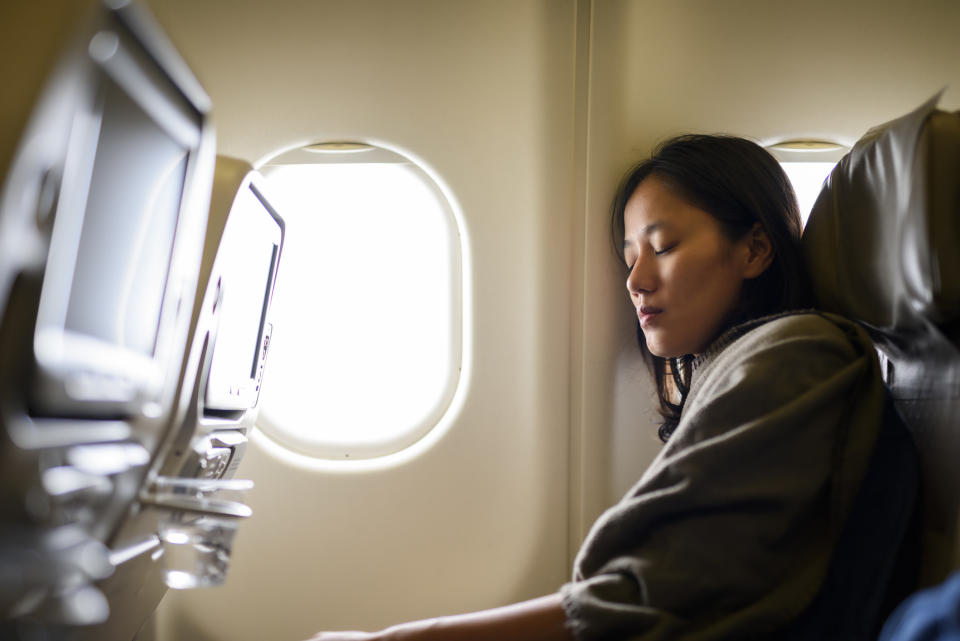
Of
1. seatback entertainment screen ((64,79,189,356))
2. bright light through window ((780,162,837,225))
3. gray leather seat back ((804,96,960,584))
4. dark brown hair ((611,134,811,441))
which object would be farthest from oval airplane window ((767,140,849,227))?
seatback entertainment screen ((64,79,189,356))

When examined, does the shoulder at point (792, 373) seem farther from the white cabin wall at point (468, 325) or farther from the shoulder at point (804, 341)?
the white cabin wall at point (468, 325)

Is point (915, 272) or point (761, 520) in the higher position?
point (915, 272)

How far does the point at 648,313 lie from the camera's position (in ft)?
4.84

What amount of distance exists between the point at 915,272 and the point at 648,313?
63 centimetres

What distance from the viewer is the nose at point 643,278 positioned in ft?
4.76

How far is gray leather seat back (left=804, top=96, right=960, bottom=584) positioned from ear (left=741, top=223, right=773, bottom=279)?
221 mm

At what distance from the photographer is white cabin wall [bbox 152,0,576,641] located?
5.60 ft

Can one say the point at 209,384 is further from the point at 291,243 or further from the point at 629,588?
the point at 291,243

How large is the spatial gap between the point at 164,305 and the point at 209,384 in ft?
0.68

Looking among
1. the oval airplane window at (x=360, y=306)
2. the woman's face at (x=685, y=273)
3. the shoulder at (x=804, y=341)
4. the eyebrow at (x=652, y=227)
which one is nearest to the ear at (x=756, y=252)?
the woman's face at (x=685, y=273)

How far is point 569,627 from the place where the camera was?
36.6 inches

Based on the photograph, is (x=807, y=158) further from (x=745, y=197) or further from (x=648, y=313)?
(x=648, y=313)

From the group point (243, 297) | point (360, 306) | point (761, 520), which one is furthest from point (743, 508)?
point (360, 306)

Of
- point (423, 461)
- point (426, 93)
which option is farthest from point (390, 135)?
point (423, 461)
